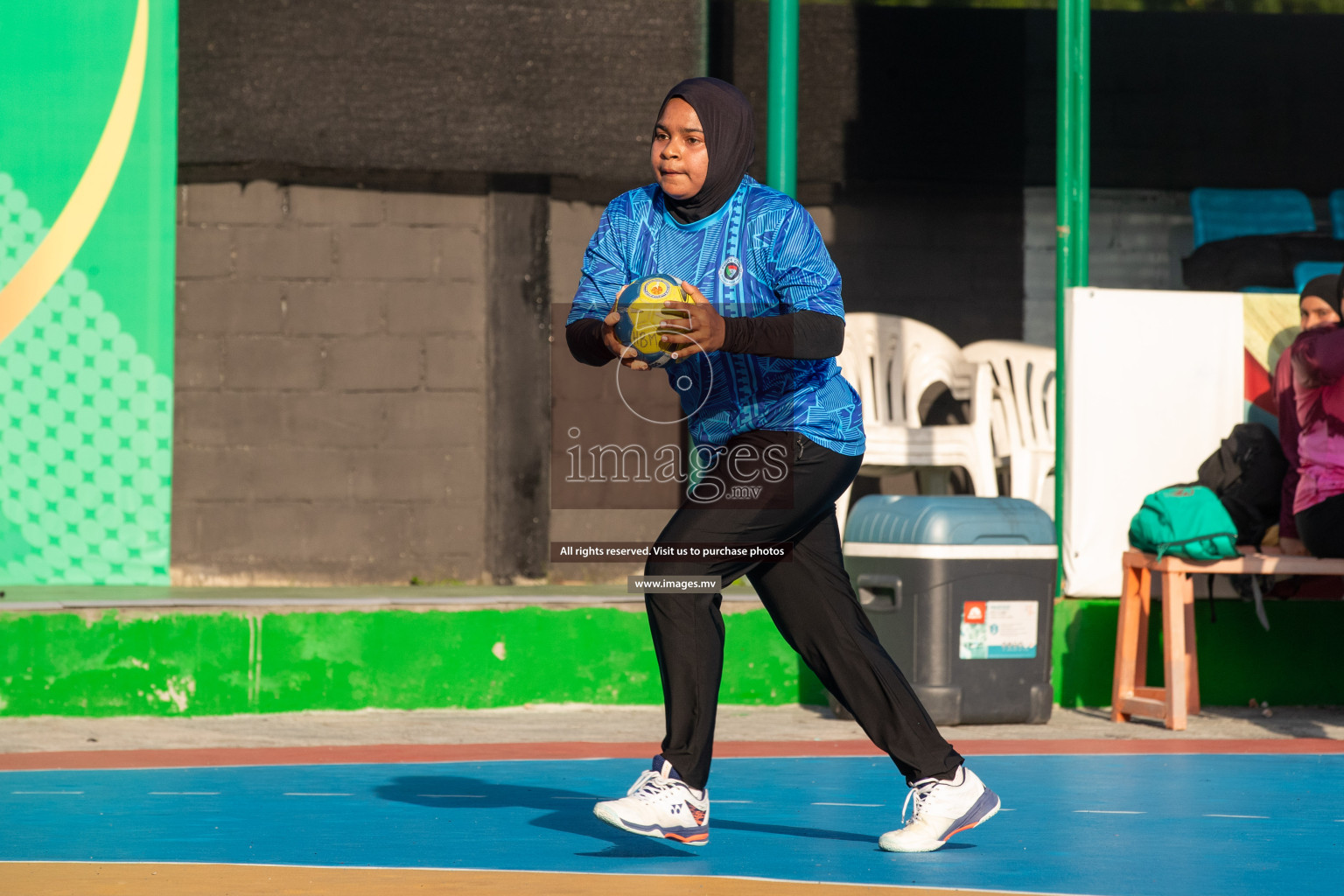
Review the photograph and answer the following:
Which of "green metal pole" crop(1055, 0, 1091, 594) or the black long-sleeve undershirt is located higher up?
"green metal pole" crop(1055, 0, 1091, 594)

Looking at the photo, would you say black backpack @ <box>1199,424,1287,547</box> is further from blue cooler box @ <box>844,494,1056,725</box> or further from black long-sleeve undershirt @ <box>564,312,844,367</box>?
black long-sleeve undershirt @ <box>564,312,844,367</box>

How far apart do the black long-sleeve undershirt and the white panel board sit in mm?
3773

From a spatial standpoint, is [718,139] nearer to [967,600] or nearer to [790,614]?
[790,614]

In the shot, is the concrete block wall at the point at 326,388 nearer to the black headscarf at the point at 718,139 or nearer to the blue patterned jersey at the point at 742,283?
the blue patterned jersey at the point at 742,283

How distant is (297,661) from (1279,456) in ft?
13.6

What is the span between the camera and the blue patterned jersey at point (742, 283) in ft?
13.6

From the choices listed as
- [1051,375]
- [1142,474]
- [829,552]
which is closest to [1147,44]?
[1051,375]

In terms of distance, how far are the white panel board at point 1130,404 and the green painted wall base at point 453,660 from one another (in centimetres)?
37

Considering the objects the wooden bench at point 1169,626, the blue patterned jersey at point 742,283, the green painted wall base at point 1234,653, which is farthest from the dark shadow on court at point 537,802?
the green painted wall base at point 1234,653

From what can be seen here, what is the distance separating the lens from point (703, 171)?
4148 mm

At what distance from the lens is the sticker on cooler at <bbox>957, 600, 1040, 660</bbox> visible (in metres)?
7.10

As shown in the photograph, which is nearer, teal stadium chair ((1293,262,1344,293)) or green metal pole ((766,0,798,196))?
green metal pole ((766,0,798,196))

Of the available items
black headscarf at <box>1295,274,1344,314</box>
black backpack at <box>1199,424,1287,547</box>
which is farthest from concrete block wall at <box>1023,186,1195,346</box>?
black headscarf at <box>1295,274,1344,314</box>

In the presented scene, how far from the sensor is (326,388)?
9.60m
